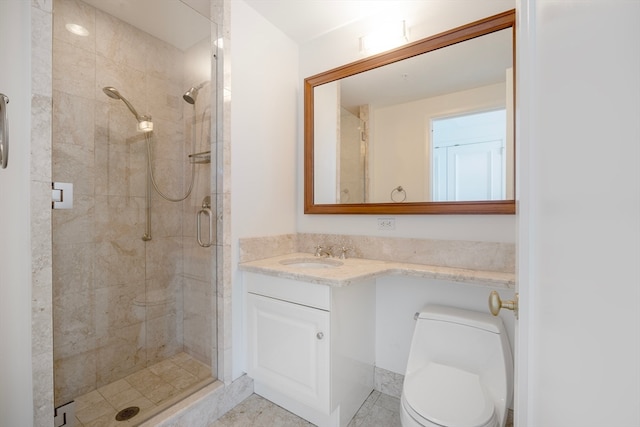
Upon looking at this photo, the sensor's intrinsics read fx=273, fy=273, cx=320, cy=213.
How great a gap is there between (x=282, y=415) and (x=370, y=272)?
3.20 ft

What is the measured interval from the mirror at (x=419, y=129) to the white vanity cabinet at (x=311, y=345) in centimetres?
68

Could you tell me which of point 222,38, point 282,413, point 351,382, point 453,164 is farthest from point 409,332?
point 222,38

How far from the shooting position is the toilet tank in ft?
4.18

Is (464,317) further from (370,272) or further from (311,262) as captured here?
(311,262)

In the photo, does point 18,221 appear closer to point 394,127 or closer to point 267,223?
point 267,223

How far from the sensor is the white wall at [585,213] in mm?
216

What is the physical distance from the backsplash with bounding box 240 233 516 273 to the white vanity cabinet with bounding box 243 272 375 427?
23cm

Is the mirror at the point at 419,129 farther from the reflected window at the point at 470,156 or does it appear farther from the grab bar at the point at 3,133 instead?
the grab bar at the point at 3,133

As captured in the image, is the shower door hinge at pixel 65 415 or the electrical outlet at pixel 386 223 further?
the electrical outlet at pixel 386 223

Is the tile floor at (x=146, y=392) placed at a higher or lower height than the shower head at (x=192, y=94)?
lower

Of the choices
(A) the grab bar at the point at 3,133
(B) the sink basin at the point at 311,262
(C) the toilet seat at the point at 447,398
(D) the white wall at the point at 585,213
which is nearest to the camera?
(D) the white wall at the point at 585,213

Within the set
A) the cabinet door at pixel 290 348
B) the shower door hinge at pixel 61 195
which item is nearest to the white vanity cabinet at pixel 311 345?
the cabinet door at pixel 290 348

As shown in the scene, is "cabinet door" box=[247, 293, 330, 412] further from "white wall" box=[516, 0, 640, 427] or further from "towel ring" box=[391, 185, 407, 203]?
"white wall" box=[516, 0, 640, 427]

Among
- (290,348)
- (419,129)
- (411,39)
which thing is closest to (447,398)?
(290,348)
